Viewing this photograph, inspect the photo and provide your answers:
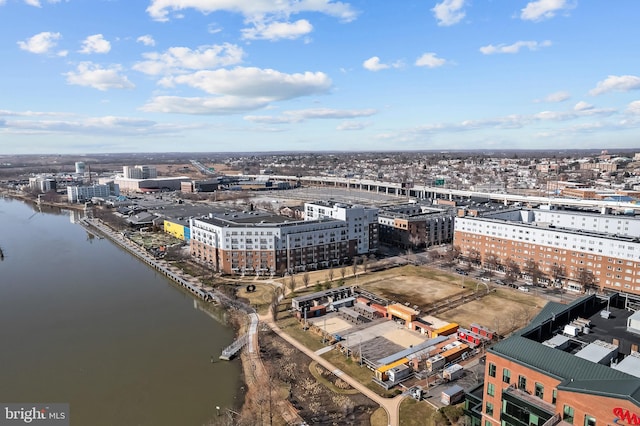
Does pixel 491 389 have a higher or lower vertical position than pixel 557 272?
higher

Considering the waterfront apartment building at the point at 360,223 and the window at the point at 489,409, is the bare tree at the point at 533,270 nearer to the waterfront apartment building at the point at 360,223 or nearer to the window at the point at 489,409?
the waterfront apartment building at the point at 360,223

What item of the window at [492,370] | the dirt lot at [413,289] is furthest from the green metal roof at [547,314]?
the dirt lot at [413,289]

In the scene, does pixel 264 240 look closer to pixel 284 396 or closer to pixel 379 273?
pixel 379 273

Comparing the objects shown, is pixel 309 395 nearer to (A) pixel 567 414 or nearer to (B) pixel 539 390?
(B) pixel 539 390

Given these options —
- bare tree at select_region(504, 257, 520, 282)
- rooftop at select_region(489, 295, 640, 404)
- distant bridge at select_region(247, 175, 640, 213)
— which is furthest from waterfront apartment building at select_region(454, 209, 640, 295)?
rooftop at select_region(489, 295, 640, 404)

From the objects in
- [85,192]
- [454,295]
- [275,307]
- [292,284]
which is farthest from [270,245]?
[85,192]
